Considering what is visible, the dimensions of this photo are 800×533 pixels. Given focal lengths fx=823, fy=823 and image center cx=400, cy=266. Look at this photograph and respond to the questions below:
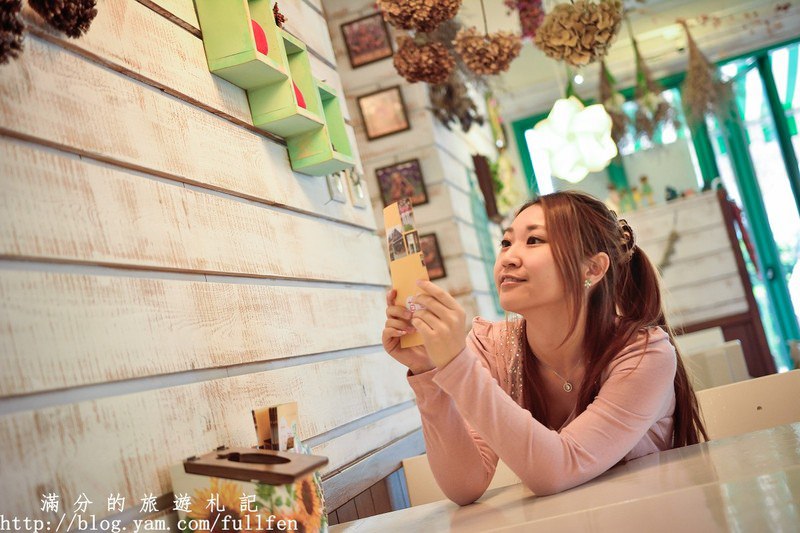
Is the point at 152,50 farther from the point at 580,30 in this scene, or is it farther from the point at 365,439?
the point at 580,30

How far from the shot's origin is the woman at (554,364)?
1.50 meters

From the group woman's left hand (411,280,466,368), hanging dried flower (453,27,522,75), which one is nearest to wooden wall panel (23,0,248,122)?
woman's left hand (411,280,466,368)

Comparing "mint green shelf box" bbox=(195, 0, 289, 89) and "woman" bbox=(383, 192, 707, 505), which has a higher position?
"mint green shelf box" bbox=(195, 0, 289, 89)

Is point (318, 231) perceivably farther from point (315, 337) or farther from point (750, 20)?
point (750, 20)

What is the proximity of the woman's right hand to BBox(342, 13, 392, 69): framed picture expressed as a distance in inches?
125

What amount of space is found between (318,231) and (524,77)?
6.27 metres

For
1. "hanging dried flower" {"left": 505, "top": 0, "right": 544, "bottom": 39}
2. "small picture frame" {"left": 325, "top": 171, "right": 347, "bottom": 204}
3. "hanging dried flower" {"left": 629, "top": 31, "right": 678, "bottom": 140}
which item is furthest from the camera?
"hanging dried flower" {"left": 629, "top": 31, "right": 678, "bottom": 140}

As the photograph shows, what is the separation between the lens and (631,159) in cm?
851

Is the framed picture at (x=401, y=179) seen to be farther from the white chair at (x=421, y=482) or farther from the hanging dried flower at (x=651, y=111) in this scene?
the hanging dried flower at (x=651, y=111)

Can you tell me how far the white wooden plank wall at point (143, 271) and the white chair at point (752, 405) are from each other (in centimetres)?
96

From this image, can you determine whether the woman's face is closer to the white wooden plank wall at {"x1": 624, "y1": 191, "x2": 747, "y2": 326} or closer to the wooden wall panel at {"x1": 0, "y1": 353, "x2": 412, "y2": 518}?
the wooden wall panel at {"x1": 0, "y1": 353, "x2": 412, "y2": 518}

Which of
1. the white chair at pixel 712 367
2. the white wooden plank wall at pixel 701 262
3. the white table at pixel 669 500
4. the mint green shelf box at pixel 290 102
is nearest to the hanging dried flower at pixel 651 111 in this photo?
the white wooden plank wall at pixel 701 262

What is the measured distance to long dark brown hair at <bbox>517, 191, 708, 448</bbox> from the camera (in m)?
1.84

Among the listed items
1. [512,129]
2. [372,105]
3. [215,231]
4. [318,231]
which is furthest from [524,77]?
[215,231]
